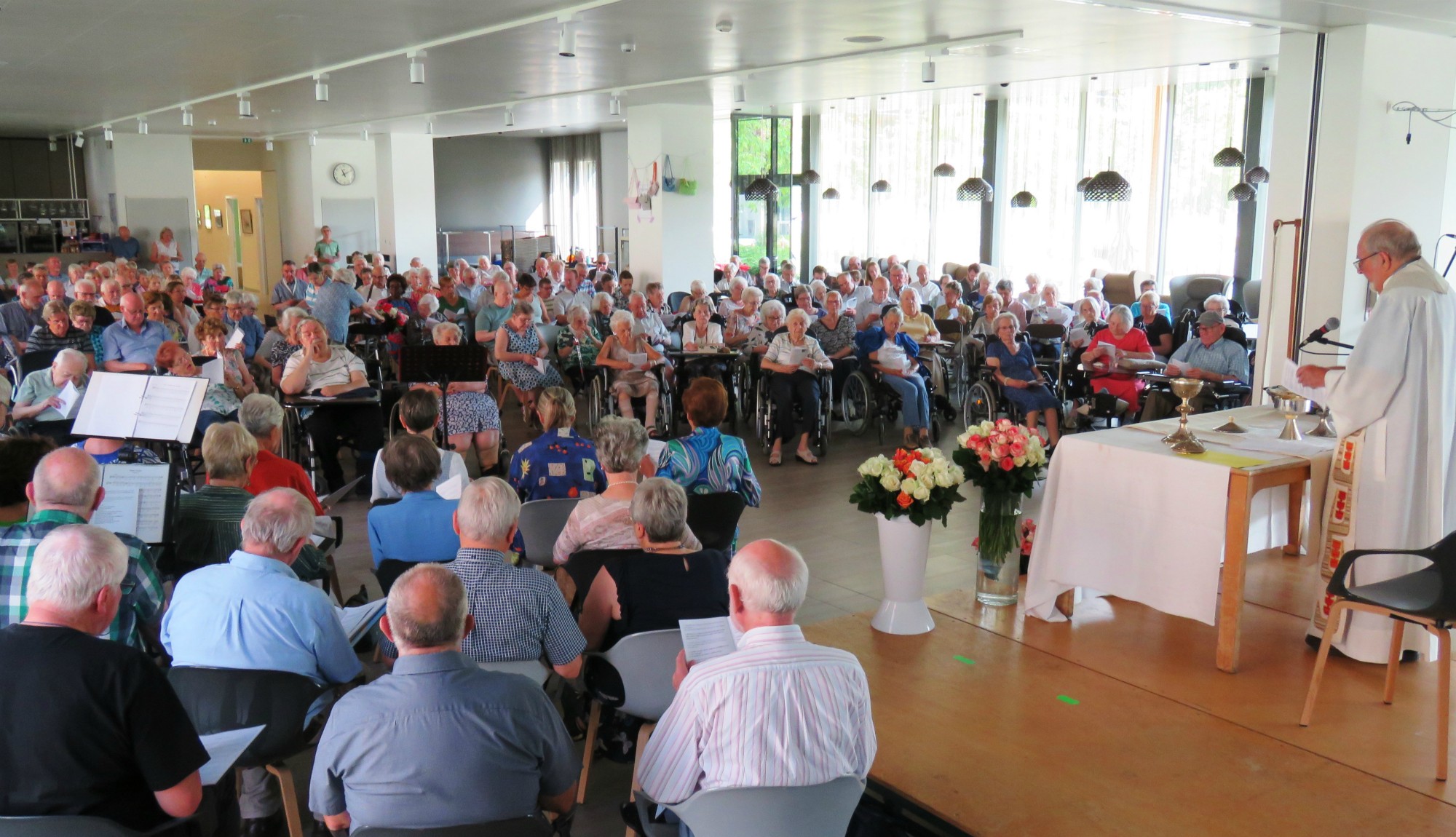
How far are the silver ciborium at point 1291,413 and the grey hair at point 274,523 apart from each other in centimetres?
366

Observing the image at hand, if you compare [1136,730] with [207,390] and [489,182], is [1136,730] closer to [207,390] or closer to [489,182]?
[207,390]

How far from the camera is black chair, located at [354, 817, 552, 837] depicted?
2033mm

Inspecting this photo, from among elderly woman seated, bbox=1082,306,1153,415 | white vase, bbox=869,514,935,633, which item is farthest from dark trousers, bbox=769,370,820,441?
white vase, bbox=869,514,935,633

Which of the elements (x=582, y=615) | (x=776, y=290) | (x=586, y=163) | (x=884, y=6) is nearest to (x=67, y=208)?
(x=586, y=163)

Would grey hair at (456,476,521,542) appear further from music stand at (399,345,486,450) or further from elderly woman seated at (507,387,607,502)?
music stand at (399,345,486,450)

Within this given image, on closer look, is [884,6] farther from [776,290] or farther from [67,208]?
[67,208]

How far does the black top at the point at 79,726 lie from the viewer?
2.07 metres

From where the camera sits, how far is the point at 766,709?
217 centimetres

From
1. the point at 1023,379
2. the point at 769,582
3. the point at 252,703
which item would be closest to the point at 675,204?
the point at 1023,379

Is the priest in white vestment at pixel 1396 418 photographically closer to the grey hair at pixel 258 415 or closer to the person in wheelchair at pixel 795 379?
the grey hair at pixel 258 415

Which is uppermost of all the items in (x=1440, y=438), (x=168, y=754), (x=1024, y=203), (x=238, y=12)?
(x=238, y=12)

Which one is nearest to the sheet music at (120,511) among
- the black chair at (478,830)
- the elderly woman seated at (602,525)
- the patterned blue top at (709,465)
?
the elderly woman seated at (602,525)

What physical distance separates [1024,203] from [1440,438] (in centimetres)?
1054

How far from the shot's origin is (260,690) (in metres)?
2.74
